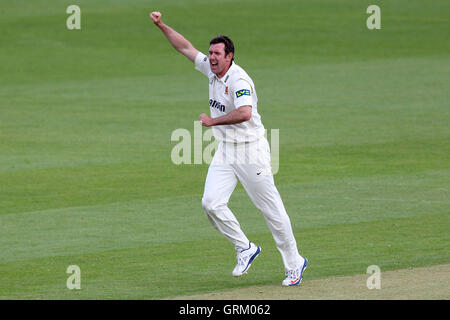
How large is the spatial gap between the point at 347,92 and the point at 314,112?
2.57m

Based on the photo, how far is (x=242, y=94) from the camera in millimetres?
8969

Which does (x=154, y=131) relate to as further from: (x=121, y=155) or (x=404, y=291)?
(x=404, y=291)

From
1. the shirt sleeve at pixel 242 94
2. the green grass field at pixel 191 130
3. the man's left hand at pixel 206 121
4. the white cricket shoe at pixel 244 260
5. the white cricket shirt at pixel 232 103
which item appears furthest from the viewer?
the green grass field at pixel 191 130

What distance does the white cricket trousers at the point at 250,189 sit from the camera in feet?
30.3

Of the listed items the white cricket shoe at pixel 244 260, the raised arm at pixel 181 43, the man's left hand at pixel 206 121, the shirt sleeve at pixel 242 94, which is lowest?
the white cricket shoe at pixel 244 260

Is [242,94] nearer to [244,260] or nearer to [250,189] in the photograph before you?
[250,189]

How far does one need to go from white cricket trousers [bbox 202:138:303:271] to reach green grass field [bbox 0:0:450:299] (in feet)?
1.82

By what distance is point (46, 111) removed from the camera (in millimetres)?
21719

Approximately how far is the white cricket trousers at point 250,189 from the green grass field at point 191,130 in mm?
554

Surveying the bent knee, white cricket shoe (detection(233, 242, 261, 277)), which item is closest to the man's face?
the bent knee

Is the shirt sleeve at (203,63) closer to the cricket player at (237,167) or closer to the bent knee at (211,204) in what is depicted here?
the cricket player at (237,167)

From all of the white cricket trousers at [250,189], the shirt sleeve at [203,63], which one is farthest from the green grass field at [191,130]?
the shirt sleeve at [203,63]

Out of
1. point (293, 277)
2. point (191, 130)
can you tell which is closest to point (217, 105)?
point (293, 277)

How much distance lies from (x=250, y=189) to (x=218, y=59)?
1292 millimetres
